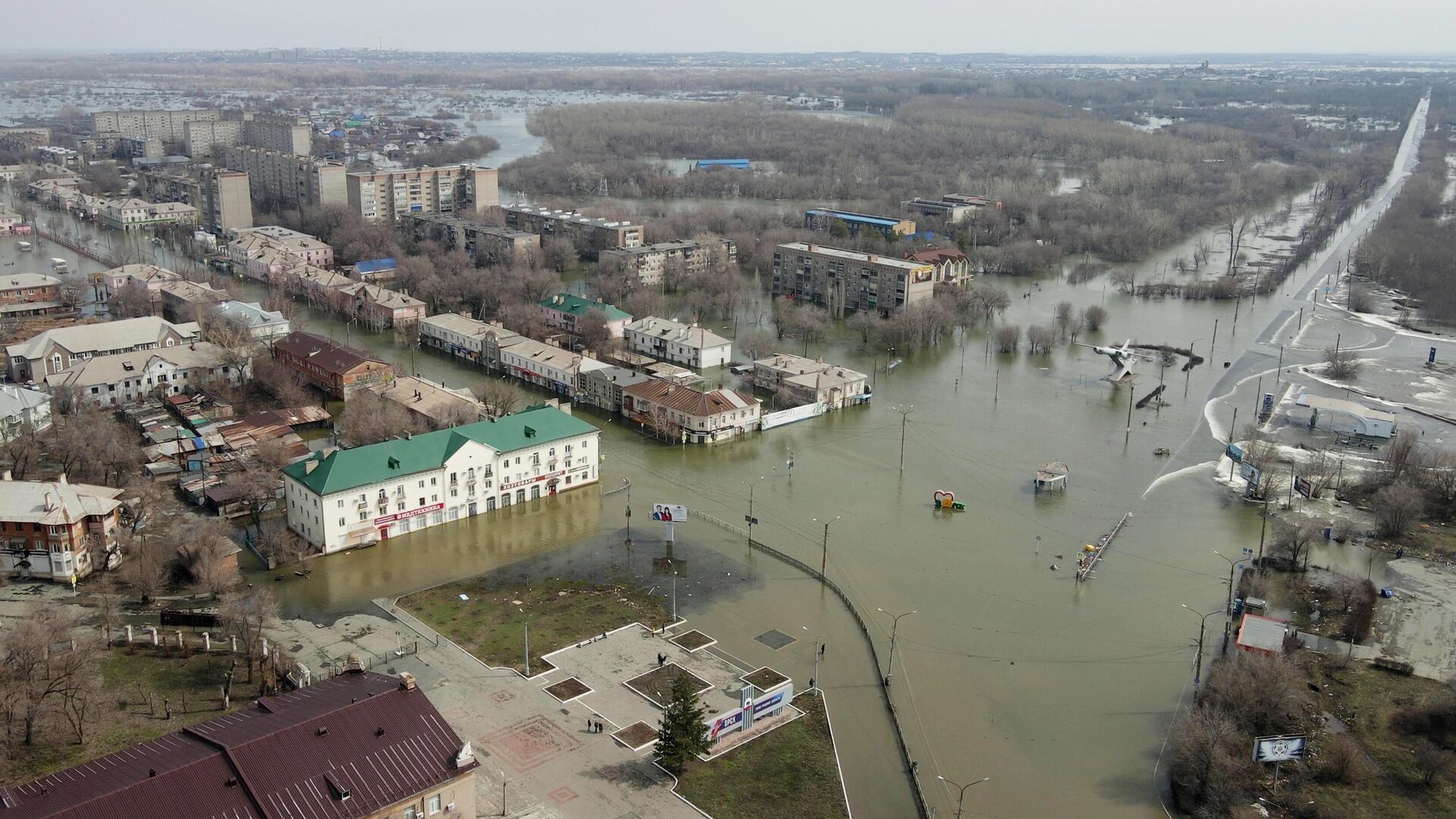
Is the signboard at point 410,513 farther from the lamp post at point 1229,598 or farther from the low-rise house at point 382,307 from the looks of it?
the low-rise house at point 382,307

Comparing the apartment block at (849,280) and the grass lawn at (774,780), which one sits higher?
the apartment block at (849,280)

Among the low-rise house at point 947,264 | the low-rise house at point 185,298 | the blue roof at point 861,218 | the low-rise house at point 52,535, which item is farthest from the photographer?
the blue roof at point 861,218

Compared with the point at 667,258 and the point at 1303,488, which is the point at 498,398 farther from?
the point at 667,258

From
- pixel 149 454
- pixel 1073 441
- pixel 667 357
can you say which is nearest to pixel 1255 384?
pixel 1073 441

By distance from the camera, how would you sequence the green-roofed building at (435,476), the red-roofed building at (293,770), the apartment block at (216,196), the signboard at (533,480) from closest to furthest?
the red-roofed building at (293,770) < the green-roofed building at (435,476) < the signboard at (533,480) < the apartment block at (216,196)

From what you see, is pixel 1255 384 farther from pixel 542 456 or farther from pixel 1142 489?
pixel 542 456

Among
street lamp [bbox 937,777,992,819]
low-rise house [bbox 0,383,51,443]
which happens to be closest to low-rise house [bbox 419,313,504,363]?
low-rise house [bbox 0,383,51,443]

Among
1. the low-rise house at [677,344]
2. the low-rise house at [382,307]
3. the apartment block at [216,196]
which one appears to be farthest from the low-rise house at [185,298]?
the apartment block at [216,196]

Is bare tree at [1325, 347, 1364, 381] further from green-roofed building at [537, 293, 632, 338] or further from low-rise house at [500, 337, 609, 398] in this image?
green-roofed building at [537, 293, 632, 338]
